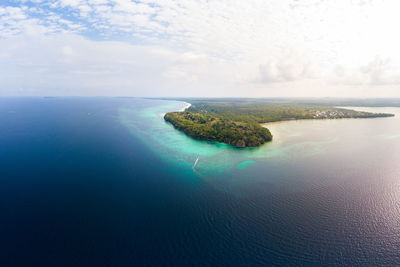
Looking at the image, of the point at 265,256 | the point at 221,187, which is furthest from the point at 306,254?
the point at 221,187

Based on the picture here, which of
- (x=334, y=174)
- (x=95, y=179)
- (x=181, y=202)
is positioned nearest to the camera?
(x=181, y=202)

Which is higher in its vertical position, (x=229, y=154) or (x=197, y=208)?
(x=229, y=154)

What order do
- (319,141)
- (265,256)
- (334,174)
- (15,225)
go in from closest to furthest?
1. (265,256)
2. (15,225)
3. (334,174)
4. (319,141)

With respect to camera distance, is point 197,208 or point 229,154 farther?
point 229,154

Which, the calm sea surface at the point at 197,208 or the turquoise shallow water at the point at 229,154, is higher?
the turquoise shallow water at the point at 229,154

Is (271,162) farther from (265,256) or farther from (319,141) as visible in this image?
(319,141)

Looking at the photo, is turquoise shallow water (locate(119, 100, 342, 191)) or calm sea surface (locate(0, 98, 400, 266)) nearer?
calm sea surface (locate(0, 98, 400, 266))

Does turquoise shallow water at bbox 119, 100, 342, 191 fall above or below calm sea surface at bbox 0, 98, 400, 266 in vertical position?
above

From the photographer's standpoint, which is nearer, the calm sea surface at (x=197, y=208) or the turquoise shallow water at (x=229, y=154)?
the calm sea surface at (x=197, y=208)
